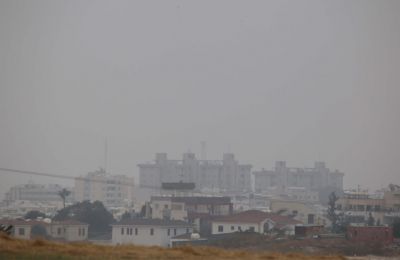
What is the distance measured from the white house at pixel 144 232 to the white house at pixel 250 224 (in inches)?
88.7

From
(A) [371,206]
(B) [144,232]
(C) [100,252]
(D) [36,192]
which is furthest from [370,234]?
(D) [36,192]

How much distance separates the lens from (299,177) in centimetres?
14975

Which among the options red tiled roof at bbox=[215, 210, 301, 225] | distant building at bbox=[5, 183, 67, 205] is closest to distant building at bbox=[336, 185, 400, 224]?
red tiled roof at bbox=[215, 210, 301, 225]

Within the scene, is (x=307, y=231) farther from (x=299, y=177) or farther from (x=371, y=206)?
(x=299, y=177)

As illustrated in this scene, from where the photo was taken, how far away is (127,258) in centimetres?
2238

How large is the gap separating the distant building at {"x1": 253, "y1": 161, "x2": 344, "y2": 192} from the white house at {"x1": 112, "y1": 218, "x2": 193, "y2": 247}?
281ft

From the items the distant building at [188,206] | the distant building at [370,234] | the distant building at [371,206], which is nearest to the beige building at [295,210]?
the distant building at [371,206]

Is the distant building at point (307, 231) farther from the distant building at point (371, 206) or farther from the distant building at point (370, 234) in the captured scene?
the distant building at point (371, 206)

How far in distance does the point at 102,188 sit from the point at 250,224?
74342 mm

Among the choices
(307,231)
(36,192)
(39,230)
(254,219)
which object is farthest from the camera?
(36,192)

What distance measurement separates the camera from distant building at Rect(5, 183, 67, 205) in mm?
127125

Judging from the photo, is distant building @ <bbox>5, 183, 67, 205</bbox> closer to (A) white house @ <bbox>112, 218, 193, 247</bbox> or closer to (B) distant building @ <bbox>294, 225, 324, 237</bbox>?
(A) white house @ <bbox>112, 218, 193, 247</bbox>

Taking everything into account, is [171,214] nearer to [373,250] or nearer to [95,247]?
[373,250]

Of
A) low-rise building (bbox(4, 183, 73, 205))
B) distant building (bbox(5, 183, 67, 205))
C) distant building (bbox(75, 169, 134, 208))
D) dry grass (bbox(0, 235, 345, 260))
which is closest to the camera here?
dry grass (bbox(0, 235, 345, 260))
